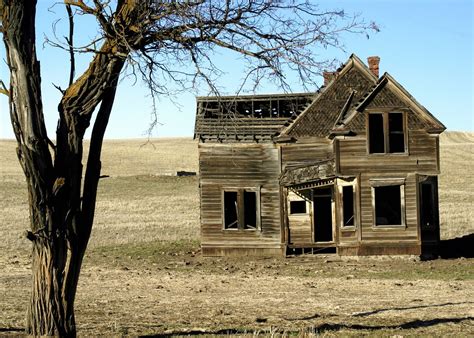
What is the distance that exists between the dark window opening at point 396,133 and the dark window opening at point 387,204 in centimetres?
144

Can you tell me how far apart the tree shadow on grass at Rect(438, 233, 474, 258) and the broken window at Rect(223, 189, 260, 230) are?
699 centimetres

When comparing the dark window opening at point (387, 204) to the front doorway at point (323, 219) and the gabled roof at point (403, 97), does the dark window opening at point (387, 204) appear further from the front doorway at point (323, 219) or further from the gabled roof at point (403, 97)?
the gabled roof at point (403, 97)

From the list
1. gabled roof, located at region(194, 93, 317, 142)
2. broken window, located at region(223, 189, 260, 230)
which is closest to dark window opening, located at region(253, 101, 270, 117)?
gabled roof, located at region(194, 93, 317, 142)

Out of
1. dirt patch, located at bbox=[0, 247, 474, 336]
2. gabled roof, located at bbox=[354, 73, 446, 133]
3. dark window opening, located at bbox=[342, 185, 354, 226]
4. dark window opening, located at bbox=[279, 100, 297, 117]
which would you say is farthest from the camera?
dark window opening, located at bbox=[279, 100, 297, 117]

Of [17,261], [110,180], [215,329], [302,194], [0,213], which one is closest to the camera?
[215,329]

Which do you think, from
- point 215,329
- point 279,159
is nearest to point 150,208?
point 279,159

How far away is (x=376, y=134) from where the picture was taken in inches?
1141

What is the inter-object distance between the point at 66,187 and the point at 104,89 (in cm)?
129

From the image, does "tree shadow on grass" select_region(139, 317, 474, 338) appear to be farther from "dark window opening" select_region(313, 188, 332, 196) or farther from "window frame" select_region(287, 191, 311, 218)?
"dark window opening" select_region(313, 188, 332, 196)

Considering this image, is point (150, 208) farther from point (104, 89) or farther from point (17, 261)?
point (104, 89)

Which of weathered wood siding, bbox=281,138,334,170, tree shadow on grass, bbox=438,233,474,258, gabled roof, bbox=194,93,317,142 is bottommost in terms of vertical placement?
tree shadow on grass, bbox=438,233,474,258

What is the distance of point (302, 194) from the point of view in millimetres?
30375

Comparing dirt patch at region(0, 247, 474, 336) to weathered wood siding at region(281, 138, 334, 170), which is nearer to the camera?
dirt patch at region(0, 247, 474, 336)

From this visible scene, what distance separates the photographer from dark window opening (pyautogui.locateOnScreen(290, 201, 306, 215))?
30.6m
